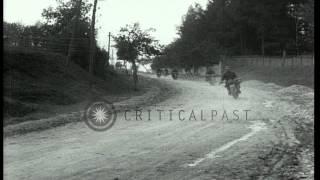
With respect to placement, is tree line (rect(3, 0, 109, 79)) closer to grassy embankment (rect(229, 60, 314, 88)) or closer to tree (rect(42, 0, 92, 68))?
tree (rect(42, 0, 92, 68))

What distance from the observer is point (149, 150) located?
10.8m

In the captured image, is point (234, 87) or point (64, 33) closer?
point (234, 87)

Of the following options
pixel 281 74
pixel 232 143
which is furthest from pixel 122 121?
pixel 281 74

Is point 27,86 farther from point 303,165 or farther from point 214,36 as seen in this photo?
point 214,36

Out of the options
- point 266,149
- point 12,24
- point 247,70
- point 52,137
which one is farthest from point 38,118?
point 247,70

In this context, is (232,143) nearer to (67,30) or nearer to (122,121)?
(122,121)

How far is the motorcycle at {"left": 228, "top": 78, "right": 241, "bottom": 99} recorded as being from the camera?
26484mm

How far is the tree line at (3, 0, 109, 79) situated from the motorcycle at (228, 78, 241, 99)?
12967 mm

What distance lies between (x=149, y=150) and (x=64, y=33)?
1209 inches

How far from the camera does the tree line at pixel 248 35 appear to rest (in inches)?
2734

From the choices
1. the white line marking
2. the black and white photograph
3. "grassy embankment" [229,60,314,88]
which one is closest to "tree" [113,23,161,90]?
the black and white photograph

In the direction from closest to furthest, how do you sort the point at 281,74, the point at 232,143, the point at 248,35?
1. the point at 232,143
2. the point at 281,74
3. the point at 248,35

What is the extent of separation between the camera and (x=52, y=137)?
43.2ft

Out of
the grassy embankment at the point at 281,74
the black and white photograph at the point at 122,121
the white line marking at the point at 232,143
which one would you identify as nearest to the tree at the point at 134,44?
the black and white photograph at the point at 122,121
